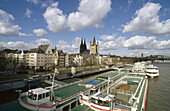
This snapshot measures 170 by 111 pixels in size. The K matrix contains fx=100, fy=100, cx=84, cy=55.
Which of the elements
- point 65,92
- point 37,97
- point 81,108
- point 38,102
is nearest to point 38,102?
point 38,102

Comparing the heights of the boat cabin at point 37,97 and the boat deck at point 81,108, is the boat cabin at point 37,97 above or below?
above

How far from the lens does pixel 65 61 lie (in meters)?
89.6

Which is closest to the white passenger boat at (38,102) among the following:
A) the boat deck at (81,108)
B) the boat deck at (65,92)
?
the boat deck at (65,92)

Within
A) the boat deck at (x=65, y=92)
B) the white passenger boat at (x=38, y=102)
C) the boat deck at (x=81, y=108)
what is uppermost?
the white passenger boat at (x=38, y=102)

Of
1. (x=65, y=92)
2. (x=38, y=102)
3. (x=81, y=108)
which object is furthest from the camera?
(x=65, y=92)

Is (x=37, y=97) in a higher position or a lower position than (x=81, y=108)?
higher

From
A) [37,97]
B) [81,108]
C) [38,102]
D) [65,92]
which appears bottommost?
[81,108]

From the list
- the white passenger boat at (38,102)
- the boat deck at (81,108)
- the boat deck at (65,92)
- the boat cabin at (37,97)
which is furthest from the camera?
the boat deck at (65,92)

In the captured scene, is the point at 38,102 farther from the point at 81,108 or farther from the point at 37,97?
the point at 81,108

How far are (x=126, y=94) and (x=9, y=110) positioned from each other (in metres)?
24.3

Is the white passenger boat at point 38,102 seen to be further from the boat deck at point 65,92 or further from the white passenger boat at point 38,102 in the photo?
the boat deck at point 65,92

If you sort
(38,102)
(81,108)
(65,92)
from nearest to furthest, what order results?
(38,102)
(81,108)
(65,92)

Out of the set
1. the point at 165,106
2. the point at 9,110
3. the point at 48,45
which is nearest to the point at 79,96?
the point at 9,110

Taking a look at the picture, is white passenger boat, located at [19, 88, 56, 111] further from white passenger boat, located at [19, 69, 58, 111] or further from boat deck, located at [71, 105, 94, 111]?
boat deck, located at [71, 105, 94, 111]
